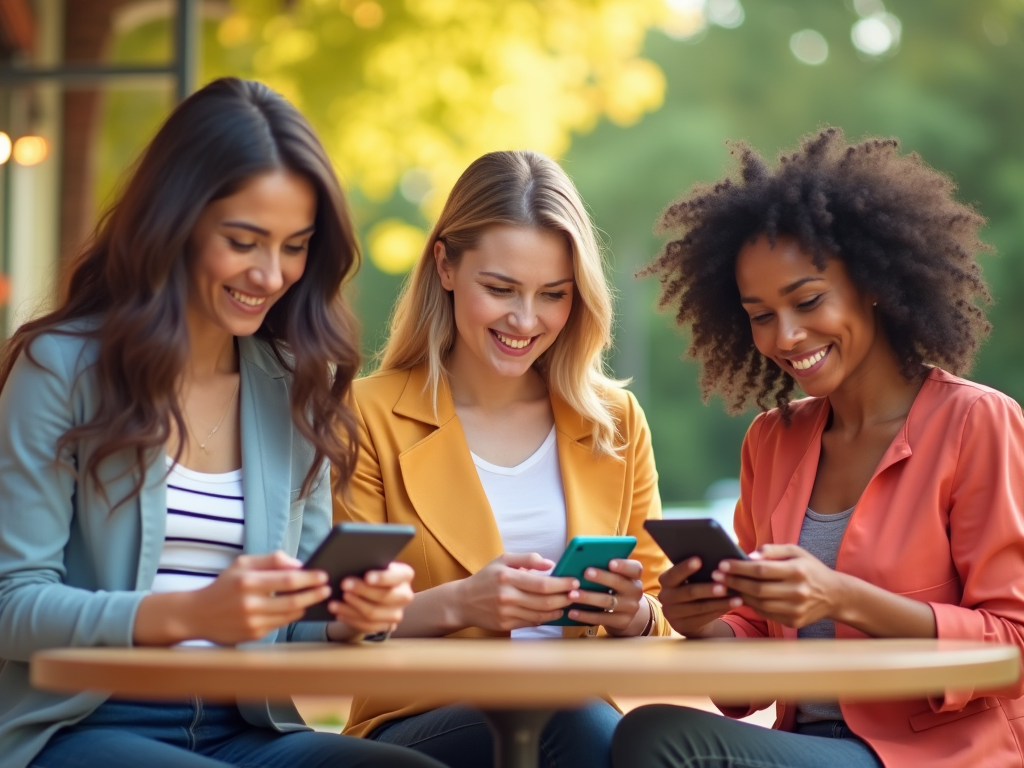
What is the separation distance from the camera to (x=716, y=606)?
2.58 metres

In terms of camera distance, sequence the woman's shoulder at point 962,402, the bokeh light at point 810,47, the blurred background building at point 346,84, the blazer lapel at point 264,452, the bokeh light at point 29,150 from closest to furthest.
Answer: the blazer lapel at point 264,452
the woman's shoulder at point 962,402
the bokeh light at point 29,150
the blurred background building at point 346,84
the bokeh light at point 810,47

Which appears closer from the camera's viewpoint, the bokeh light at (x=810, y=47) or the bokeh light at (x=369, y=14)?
the bokeh light at (x=369, y=14)

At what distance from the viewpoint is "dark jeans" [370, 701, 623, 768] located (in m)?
2.78

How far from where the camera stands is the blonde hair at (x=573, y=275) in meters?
3.27

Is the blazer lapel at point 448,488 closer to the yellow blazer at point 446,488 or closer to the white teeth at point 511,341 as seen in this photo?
the yellow blazer at point 446,488

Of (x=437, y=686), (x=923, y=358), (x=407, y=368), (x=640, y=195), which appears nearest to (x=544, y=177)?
(x=407, y=368)

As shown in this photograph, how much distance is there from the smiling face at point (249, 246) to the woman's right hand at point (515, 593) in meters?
0.72

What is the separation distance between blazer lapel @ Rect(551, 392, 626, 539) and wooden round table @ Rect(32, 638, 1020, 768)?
108 centimetres

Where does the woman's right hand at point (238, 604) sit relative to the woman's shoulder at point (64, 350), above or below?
below

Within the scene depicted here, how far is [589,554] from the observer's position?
8.59 feet

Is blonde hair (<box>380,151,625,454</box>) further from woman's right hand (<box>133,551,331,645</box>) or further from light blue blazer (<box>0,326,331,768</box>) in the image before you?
woman's right hand (<box>133,551,331,645</box>)

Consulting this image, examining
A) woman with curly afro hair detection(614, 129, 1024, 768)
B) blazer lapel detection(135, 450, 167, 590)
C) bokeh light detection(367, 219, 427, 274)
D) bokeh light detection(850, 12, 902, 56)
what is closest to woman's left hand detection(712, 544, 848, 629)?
woman with curly afro hair detection(614, 129, 1024, 768)

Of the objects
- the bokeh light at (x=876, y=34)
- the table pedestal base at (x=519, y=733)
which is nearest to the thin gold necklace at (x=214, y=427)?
the table pedestal base at (x=519, y=733)

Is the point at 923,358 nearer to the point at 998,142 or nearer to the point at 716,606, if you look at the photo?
the point at 716,606
